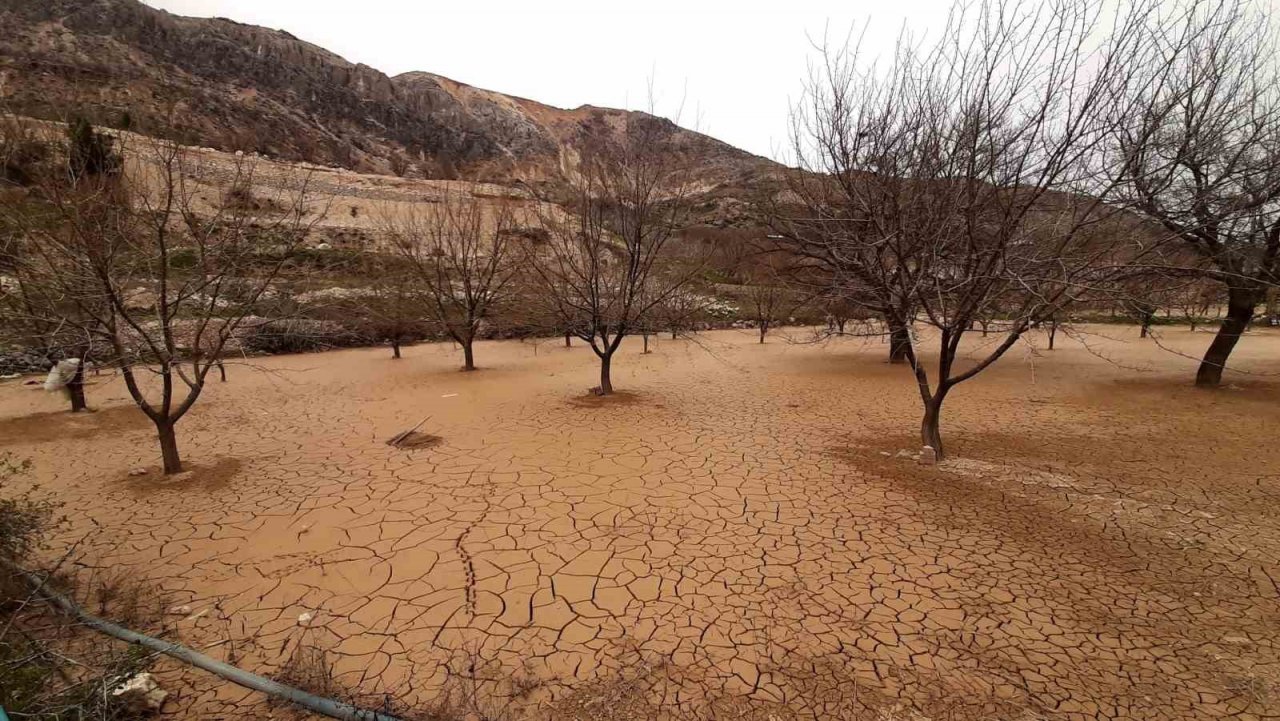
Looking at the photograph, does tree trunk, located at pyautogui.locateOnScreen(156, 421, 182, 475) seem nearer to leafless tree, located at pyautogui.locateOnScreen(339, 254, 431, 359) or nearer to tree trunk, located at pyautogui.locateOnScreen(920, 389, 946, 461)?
tree trunk, located at pyautogui.locateOnScreen(920, 389, 946, 461)

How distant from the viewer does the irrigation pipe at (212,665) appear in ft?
8.65

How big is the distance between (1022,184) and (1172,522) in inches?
148

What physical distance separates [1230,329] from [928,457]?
8.55 meters

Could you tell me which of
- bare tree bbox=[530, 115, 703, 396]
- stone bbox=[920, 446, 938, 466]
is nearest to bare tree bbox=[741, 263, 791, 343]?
bare tree bbox=[530, 115, 703, 396]

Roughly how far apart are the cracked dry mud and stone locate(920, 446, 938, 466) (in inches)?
8.8

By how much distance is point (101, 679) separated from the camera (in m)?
2.38

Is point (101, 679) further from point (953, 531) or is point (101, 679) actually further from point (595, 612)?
point (953, 531)

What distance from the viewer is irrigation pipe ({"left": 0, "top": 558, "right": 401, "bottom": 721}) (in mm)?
2637

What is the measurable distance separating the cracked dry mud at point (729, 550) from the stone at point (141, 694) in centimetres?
8

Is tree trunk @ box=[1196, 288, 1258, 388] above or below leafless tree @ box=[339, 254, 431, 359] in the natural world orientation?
above

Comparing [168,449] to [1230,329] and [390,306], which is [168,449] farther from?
[1230,329]

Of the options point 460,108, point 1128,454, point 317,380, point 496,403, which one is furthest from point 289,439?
point 460,108

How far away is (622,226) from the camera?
10.0 metres

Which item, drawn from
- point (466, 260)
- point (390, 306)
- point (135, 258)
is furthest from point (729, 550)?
point (390, 306)
